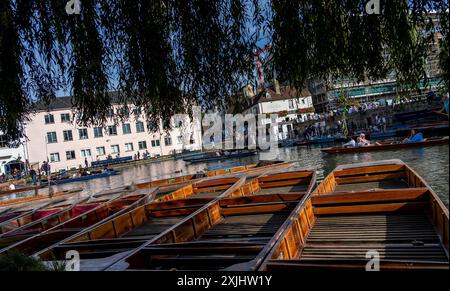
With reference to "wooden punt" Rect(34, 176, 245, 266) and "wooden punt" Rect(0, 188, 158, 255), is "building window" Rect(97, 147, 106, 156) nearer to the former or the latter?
"wooden punt" Rect(0, 188, 158, 255)

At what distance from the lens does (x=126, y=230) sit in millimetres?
8148

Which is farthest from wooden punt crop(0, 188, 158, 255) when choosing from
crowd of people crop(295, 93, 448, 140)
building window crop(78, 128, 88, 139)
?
building window crop(78, 128, 88, 139)

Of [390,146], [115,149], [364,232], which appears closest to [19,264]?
[364,232]

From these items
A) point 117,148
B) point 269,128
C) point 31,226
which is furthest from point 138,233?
point 269,128

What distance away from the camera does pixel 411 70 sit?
3.39 meters

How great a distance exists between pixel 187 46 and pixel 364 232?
13.3 ft

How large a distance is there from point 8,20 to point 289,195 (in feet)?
20.2

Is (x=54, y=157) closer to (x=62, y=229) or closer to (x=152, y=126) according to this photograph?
(x=62, y=229)

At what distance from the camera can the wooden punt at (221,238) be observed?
4.56 metres

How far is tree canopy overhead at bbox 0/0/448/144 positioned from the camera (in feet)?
11.0

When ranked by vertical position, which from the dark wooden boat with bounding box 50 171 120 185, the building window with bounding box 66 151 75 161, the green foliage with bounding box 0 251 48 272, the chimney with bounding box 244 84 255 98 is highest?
the building window with bounding box 66 151 75 161

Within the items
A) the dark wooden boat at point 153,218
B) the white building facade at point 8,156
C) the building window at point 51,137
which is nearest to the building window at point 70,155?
the building window at point 51,137

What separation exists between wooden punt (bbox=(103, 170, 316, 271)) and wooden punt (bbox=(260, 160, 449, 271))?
1.23 ft
